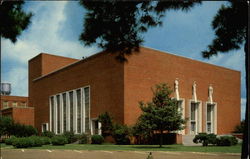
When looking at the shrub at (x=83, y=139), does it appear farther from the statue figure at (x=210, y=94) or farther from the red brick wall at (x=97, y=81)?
the statue figure at (x=210, y=94)

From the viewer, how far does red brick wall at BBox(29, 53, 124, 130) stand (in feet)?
118

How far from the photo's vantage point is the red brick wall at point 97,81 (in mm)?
36031

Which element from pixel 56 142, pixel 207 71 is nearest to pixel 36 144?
pixel 56 142

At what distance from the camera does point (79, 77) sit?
43000mm

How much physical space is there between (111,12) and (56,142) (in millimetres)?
23716

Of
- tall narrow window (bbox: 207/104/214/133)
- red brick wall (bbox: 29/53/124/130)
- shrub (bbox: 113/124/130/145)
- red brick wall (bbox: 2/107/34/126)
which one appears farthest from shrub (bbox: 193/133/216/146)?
red brick wall (bbox: 2/107/34/126)

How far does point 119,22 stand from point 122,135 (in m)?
25.0

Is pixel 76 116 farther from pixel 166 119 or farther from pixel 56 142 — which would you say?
pixel 166 119

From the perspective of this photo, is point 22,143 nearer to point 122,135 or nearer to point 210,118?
point 122,135

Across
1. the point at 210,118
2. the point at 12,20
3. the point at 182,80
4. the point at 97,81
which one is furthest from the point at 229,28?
the point at 210,118

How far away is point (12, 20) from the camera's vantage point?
33.0 feet

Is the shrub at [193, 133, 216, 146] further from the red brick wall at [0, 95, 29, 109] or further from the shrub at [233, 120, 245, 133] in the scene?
the red brick wall at [0, 95, 29, 109]

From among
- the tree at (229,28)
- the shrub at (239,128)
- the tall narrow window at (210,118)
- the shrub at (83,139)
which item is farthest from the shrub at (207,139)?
the tree at (229,28)

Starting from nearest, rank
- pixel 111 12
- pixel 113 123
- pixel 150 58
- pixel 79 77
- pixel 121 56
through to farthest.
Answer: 1. pixel 111 12
2. pixel 121 56
3. pixel 113 123
4. pixel 150 58
5. pixel 79 77
